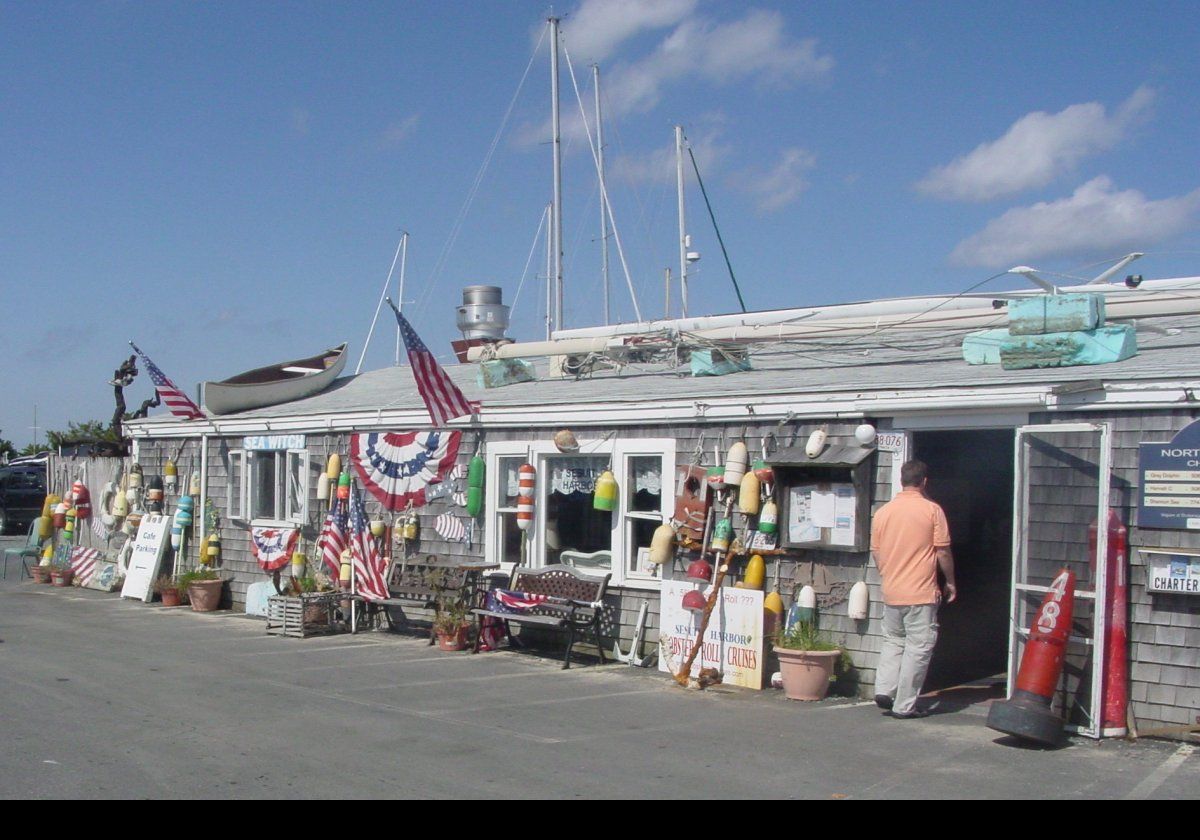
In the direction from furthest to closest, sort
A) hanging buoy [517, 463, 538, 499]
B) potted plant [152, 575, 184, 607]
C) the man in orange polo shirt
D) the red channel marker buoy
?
potted plant [152, 575, 184, 607], hanging buoy [517, 463, 538, 499], the man in orange polo shirt, the red channel marker buoy

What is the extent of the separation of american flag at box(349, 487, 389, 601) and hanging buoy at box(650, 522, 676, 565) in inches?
148

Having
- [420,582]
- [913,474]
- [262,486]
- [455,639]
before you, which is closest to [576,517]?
[455,639]

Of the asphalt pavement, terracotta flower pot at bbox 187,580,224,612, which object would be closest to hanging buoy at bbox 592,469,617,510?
the asphalt pavement

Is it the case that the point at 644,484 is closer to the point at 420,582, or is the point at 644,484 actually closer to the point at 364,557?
the point at 420,582

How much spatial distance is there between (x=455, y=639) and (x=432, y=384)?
8.81ft

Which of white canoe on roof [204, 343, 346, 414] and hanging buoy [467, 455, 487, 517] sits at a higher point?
white canoe on roof [204, 343, 346, 414]

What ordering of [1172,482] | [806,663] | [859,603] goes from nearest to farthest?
[1172,482] < [806,663] < [859,603]

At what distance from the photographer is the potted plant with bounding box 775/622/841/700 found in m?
9.57

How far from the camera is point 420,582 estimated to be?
1297cm

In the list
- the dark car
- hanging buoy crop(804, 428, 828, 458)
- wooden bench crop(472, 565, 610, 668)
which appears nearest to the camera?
hanging buoy crop(804, 428, 828, 458)

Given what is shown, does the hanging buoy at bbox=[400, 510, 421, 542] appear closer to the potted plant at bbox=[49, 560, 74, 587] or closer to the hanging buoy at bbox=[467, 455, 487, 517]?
the hanging buoy at bbox=[467, 455, 487, 517]

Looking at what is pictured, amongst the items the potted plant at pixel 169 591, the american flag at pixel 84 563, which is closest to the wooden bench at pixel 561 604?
the potted plant at pixel 169 591

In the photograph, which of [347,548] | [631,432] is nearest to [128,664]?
[347,548]
